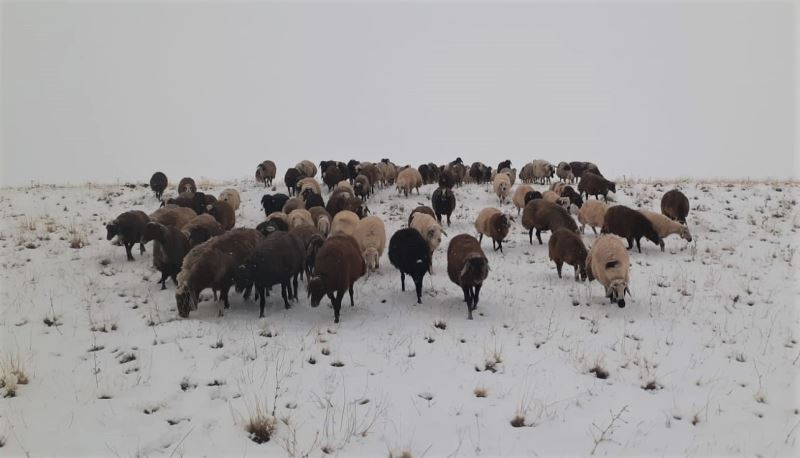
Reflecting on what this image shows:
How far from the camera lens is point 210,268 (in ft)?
32.1

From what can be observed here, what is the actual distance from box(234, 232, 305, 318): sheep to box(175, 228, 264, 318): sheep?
0.90 feet

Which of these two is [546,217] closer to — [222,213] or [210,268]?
[210,268]

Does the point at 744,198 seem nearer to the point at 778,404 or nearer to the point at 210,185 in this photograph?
the point at 778,404

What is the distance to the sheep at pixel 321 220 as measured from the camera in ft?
48.0

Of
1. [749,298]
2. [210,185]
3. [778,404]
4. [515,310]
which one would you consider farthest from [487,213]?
[210,185]

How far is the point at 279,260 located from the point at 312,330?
1.95 metres

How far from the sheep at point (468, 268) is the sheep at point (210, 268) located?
4.61 m

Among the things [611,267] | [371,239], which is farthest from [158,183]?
[611,267]

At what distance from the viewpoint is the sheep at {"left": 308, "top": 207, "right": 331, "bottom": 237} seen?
1464cm

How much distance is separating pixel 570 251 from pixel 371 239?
17.4ft

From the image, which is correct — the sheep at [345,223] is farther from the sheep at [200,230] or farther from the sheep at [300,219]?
the sheep at [200,230]

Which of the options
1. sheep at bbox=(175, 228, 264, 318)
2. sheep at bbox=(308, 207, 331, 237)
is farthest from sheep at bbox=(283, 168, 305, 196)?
sheep at bbox=(175, 228, 264, 318)

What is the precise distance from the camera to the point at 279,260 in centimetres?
1007

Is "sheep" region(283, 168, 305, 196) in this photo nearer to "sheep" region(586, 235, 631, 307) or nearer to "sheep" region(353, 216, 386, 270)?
"sheep" region(353, 216, 386, 270)
